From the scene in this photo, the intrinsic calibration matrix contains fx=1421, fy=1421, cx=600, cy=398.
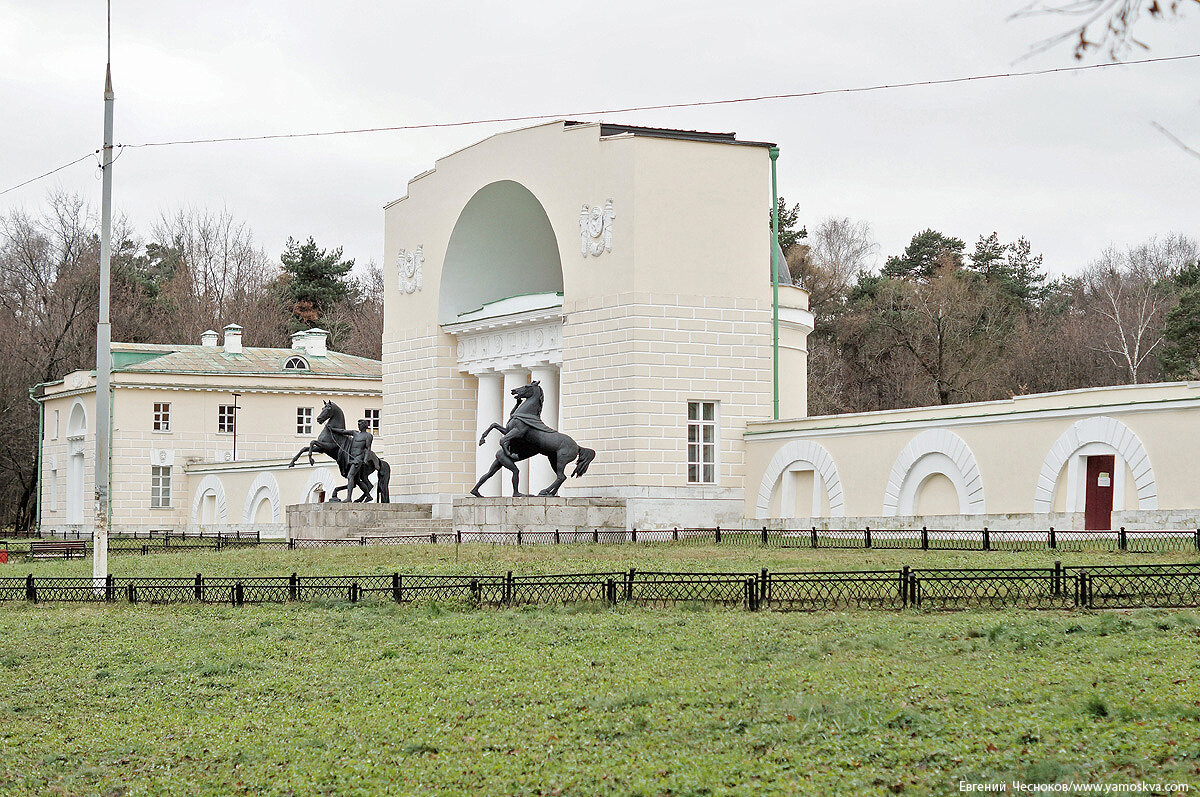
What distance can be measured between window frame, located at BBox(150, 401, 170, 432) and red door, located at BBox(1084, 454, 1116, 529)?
38474mm

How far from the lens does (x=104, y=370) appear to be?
925 inches

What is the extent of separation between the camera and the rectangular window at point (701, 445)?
1405 inches

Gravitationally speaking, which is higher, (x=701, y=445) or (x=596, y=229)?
(x=596, y=229)

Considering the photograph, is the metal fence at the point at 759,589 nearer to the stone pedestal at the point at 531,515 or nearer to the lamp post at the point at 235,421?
the stone pedestal at the point at 531,515

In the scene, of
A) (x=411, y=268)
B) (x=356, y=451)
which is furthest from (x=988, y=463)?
(x=411, y=268)

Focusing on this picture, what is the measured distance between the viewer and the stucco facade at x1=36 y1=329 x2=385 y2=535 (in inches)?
2140

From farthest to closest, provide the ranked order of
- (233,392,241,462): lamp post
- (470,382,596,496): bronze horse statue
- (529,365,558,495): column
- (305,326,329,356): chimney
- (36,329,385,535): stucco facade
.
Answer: (305,326,329,356): chimney → (233,392,241,462): lamp post → (36,329,385,535): stucco facade → (529,365,558,495): column → (470,382,596,496): bronze horse statue

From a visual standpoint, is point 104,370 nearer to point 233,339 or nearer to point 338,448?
point 338,448

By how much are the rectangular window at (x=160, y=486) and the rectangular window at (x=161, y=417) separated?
59.6 inches

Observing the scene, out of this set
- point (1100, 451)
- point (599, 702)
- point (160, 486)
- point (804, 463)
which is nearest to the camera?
point (599, 702)

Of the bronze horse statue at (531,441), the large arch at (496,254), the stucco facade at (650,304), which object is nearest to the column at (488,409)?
the large arch at (496,254)

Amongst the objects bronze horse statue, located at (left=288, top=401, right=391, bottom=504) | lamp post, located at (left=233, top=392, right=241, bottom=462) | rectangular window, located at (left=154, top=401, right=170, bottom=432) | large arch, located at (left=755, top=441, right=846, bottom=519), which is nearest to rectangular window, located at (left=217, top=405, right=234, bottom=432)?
lamp post, located at (left=233, top=392, right=241, bottom=462)

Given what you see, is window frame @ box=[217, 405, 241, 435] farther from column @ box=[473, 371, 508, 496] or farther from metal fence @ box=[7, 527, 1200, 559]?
column @ box=[473, 371, 508, 496]

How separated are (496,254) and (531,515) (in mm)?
12454
